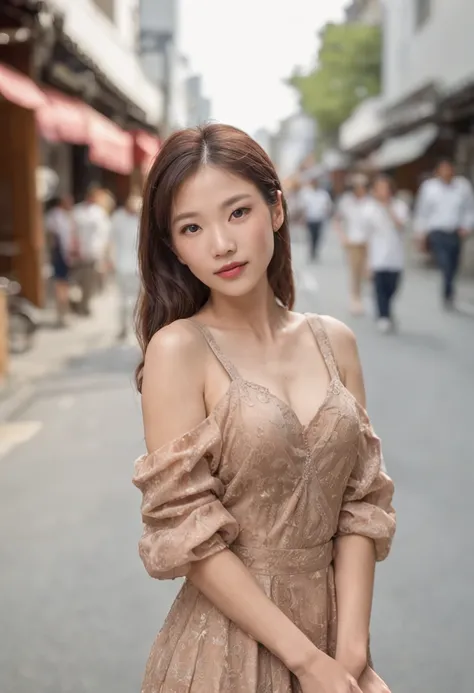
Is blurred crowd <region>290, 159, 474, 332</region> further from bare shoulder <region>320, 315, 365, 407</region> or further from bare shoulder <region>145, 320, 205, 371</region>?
bare shoulder <region>145, 320, 205, 371</region>

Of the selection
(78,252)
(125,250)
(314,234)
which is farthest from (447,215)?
(314,234)

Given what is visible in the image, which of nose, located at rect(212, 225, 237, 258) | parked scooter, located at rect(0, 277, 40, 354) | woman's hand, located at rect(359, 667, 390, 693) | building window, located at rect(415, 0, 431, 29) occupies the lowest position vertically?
parked scooter, located at rect(0, 277, 40, 354)

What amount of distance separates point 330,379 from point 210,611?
49cm

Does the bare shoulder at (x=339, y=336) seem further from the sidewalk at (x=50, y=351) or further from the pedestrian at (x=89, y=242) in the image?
the pedestrian at (x=89, y=242)

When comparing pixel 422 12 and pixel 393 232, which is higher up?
pixel 422 12

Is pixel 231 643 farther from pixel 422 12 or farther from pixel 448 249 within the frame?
pixel 422 12

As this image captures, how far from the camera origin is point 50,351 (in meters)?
12.2

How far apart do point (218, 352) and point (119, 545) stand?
3518mm

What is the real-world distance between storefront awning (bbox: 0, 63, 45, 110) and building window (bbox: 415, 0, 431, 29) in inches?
1024

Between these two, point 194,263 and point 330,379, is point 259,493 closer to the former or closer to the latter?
point 330,379

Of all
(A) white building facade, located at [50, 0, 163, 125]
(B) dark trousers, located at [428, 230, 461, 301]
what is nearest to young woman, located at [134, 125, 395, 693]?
(B) dark trousers, located at [428, 230, 461, 301]

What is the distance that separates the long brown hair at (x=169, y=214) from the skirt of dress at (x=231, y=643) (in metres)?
0.48

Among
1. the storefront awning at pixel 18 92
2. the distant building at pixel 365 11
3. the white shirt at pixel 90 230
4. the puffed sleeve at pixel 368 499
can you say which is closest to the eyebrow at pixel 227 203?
the puffed sleeve at pixel 368 499

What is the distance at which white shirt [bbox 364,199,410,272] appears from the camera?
13.2 metres
